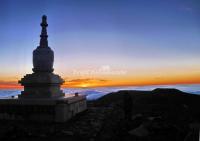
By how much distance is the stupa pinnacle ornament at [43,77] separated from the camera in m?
18.4

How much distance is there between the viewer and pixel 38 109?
16.4 meters

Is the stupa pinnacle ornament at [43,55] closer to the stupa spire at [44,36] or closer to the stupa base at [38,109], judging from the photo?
the stupa spire at [44,36]

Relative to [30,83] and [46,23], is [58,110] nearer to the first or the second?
[30,83]

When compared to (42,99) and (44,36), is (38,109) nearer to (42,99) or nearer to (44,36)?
(42,99)

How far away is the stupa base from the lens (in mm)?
15945

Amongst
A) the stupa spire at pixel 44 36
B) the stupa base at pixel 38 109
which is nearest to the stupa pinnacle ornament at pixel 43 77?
the stupa spire at pixel 44 36

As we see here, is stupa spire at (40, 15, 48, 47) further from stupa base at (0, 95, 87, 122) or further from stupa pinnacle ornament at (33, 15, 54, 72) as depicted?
stupa base at (0, 95, 87, 122)

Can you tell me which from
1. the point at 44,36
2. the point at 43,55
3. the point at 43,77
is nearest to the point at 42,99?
the point at 43,77

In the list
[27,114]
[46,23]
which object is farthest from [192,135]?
→ [46,23]

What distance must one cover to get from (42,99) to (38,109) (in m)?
0.78

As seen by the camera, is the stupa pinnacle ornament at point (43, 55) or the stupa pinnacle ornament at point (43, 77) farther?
the stupa pinnacle ornament at point (43, 55)

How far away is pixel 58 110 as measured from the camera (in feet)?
52.2

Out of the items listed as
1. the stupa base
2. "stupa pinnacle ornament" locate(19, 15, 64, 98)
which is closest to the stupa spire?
"stupa pinnacle ornament" locate(19, 15, 64, 98)

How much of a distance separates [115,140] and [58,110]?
5.90 m
